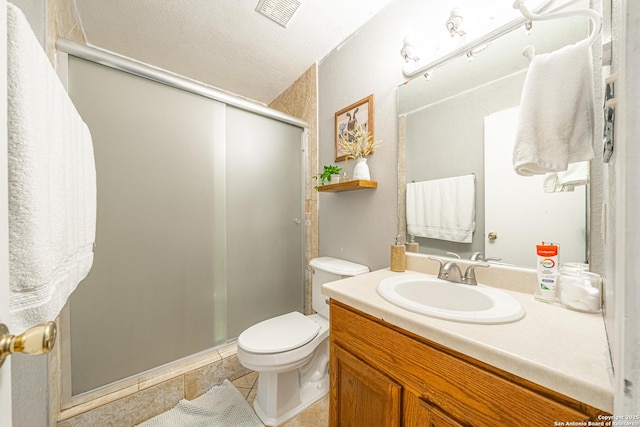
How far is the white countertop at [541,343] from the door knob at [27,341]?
0.68 m

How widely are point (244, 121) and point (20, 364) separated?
58.4 inches

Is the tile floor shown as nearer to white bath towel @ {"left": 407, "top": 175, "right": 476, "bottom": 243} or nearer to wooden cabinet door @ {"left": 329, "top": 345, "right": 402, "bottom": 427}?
wooden cabinet door @ {"left": 329, "top": 345, "right": 402, "bottom": 427}

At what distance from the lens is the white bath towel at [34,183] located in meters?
0.36

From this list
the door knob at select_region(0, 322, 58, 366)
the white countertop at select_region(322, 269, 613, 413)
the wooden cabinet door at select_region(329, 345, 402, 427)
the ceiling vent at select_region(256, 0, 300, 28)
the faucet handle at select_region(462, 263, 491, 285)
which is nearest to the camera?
the door knob at select_region(0, 322, 58, 366)

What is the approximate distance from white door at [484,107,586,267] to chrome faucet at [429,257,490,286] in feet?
0.34

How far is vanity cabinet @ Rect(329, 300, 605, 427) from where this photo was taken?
0.43 meters

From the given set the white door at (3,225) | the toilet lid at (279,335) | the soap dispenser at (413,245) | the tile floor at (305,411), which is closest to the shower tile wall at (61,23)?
the white door at (3,225)

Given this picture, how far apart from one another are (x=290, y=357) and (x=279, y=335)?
5.3 inches

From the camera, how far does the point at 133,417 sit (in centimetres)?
110

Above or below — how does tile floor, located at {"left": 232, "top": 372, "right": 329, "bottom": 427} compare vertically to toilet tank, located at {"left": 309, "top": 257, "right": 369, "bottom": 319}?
below

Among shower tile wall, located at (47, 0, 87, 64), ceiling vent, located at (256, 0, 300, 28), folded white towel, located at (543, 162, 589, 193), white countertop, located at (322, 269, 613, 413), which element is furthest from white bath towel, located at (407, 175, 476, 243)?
shower tile wall, located at (47, 0, 87, 64)

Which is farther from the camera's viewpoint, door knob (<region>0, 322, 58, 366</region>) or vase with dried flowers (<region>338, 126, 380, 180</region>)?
vase with dried flowers (<region>338, 126, 380, 180</region>)

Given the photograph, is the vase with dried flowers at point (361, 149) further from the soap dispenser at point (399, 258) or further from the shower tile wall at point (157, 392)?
the shower tile wall at point (157, 392)

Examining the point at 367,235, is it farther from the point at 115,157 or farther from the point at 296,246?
the point at 115,157
